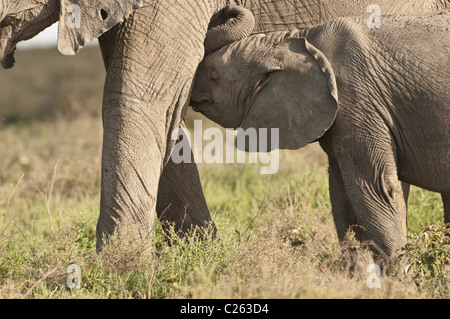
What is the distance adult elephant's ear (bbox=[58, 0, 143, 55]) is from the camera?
5.20m

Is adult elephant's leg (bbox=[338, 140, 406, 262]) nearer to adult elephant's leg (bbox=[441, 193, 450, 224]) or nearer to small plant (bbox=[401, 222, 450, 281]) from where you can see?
small plant (bbox=[401, 222, 450, 281])

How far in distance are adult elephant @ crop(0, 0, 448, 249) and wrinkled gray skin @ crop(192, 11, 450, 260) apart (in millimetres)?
488

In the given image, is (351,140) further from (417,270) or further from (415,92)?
(417,270)

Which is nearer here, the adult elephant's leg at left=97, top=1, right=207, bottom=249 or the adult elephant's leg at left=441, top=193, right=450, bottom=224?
the adult elephant's leg at left=97, top=1, right=207, bottom=249

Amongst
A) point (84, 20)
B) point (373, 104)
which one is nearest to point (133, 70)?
point (84, 20)

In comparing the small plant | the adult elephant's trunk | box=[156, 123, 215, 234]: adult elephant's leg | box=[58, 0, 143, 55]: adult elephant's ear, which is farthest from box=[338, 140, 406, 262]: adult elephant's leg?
box=[58, 0, 143, 55]: adult elephant's ear

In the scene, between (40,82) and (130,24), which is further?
(40,82)

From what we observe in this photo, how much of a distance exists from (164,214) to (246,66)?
1336 mm

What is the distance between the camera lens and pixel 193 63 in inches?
213

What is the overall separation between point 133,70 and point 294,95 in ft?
3.15

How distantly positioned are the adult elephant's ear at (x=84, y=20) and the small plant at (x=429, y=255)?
208 centimetres

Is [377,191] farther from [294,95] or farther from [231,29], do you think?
[231,29]

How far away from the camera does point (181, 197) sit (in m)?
6.13
